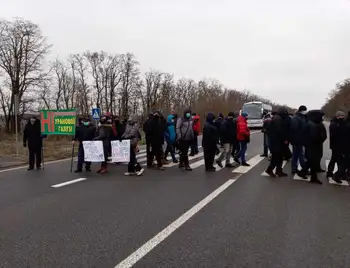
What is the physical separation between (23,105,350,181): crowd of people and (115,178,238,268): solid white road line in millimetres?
3170

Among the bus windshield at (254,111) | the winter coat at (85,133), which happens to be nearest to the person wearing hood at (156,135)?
the winter coat at (85,133)

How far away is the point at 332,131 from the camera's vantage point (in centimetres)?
1001

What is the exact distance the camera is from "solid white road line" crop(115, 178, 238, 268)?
4.41 m

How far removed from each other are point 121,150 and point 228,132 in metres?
3.41

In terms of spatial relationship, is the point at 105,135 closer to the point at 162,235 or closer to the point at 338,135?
the point at 338,135

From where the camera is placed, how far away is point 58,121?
1378cm

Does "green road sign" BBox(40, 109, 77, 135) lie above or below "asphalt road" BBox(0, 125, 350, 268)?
above

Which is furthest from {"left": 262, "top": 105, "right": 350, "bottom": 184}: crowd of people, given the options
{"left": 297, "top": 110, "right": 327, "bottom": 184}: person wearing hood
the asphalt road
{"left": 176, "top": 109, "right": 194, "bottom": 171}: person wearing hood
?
{"left": 176, "top": 109, "right": 194, "bottom": 171}: person wearing hood

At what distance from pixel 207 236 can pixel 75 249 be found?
5.72ft

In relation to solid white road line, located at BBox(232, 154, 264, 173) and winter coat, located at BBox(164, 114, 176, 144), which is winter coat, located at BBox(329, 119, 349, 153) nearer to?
solid white road line, located at BBox(232, 154, 264, 173)

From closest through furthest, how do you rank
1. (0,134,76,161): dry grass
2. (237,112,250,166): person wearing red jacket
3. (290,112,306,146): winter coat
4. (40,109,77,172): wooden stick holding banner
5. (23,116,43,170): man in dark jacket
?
(290,112,306,146): winter coat, (23,116,43,170): man in dark jacket, (237,112,250,166): person wearing red jacket, (40,109,77,172): wooden stick holding banner, (0,134,76,161): dry grass

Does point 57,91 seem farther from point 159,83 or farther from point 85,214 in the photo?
point 85,214

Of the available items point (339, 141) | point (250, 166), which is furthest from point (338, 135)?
point (250, 166)

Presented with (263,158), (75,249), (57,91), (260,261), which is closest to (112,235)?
(75,249)
